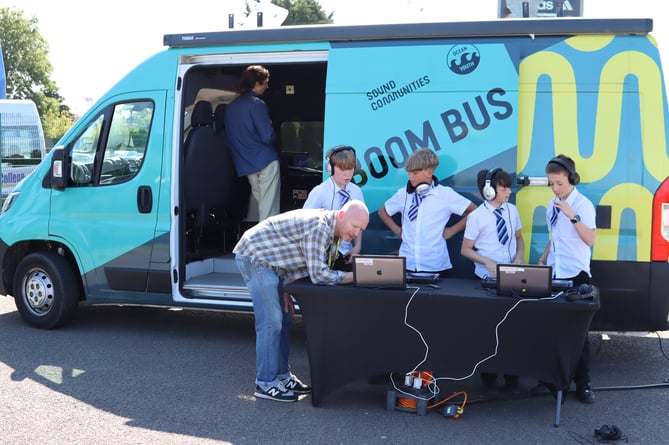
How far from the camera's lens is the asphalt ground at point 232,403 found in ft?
14.4

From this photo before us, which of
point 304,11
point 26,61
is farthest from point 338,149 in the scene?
point 26,61

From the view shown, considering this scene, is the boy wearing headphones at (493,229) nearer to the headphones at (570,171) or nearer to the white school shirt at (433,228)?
the white school shirt at (433,228)

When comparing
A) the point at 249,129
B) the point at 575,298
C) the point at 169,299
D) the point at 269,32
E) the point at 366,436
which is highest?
the point at 269,32

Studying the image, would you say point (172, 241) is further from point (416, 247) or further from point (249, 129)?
point (416, 247)

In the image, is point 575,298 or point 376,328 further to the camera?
point 376,328

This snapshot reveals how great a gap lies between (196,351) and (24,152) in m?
10.7

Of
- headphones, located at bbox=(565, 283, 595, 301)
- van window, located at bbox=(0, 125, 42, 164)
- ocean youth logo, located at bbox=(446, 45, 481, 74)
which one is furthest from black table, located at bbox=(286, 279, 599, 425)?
van window, located at bbox=(0, 125, 42, 164)

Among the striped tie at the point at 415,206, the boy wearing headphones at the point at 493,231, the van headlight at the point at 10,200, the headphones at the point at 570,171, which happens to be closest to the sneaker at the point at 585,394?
the boy wearing headphones at the point at 493,231

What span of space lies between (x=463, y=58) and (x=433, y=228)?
4.24 ft

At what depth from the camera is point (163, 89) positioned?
6.30 m

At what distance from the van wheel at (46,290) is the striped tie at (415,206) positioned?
3.27 m

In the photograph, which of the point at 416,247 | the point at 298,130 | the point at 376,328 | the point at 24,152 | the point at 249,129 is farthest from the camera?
the point at 24,152

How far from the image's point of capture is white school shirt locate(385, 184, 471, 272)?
5352 millimetres

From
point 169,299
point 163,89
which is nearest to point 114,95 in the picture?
point 163,89
